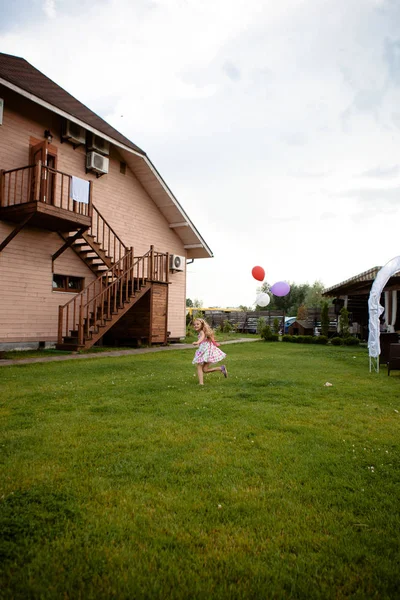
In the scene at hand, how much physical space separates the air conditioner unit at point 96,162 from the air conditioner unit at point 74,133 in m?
0.53

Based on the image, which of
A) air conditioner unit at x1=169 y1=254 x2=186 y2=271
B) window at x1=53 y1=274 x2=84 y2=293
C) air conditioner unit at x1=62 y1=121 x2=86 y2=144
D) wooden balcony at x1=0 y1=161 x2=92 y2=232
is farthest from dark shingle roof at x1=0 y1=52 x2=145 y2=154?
window at x1=53 y1=274 x2=84 y2=293

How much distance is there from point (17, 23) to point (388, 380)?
640 inches

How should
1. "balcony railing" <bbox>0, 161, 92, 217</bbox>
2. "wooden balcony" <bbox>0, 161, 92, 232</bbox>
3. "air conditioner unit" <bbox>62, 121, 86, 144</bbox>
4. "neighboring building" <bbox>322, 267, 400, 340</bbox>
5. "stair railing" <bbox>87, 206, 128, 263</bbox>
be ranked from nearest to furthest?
"wooden balcony" <bbox>0, 161, 92, 232</bbox>
"balcony railing" <bbox>0, 161, 92, 217</bbox>
"air conditioner unit" <bbox>62, 121, 86, 144</bbox>
"stair railing" <bbox>87, 206, 128, 263</bbox>
"neighboring building" <bbox>322, 267, 400, 340</bbox>

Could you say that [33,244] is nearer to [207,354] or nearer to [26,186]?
[26,186]

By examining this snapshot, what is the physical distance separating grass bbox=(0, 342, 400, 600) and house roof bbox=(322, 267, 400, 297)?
50.0 ft

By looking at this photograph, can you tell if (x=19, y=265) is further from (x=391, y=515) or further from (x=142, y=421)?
(x=391, y=515)

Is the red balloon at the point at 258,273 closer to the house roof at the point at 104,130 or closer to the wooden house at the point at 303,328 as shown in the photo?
the house roof at the point at 104,130

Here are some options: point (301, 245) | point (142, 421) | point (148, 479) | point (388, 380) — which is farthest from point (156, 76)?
point (301, 245)

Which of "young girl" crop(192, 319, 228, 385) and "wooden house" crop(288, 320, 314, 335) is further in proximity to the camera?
"wooden house" crop(288, 320, 314, 335)

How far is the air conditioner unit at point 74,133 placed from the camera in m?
13.9

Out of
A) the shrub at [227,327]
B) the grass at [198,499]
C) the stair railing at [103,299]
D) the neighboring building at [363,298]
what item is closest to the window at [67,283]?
the stair railing at [103,299]

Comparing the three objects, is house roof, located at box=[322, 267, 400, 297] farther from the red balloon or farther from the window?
the window

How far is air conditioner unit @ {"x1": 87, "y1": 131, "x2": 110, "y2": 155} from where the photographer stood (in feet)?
48.7

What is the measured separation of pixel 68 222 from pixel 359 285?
16.0 metres
